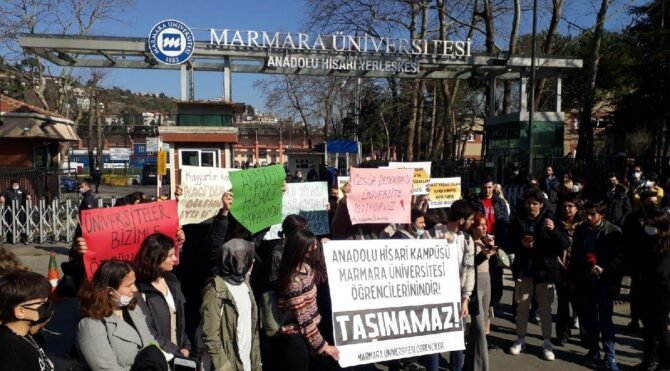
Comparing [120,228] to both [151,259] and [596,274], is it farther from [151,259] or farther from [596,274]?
[596,274]

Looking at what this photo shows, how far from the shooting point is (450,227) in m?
5.40

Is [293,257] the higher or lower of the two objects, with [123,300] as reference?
higher

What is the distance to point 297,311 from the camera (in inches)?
161

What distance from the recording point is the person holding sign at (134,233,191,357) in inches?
148

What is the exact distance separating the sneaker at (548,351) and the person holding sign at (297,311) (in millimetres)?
3202

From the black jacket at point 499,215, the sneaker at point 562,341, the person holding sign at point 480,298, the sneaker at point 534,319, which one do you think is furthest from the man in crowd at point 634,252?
the person holding sign at point 480,298

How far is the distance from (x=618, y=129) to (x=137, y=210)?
1232 inches

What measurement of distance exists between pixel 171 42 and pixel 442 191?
583 inches

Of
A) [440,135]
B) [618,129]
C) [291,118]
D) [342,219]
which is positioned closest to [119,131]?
[291,118]

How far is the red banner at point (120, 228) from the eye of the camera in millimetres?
4453

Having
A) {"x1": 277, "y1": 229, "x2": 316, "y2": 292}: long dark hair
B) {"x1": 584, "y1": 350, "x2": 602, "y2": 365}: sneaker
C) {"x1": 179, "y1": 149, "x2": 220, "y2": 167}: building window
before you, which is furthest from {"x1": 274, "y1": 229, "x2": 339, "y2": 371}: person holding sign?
{"x1": 179, "y1": 149, "x2": 220, "y2": 167}: building window

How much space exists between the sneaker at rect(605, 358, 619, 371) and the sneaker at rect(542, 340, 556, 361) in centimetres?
55

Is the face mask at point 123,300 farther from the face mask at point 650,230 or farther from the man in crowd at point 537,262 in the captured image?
the face mask at point 650,230

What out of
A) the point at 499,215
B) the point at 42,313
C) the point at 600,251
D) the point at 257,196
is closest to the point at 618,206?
the point at 499,215
